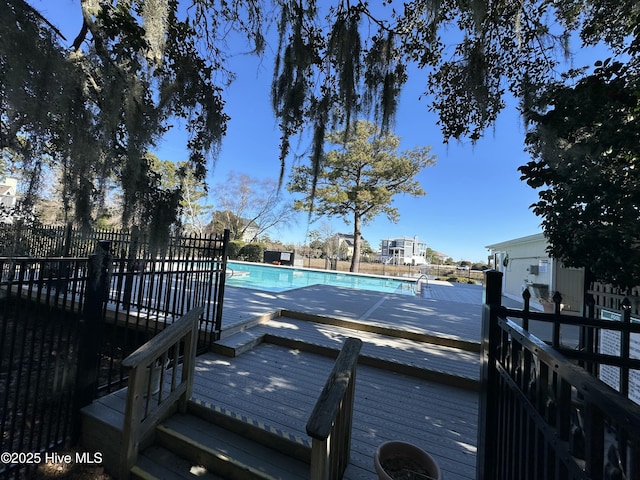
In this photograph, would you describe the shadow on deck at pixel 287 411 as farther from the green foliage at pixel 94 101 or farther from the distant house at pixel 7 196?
the distant house at pixel 7 196

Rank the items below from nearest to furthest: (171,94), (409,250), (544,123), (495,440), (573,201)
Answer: (495,440) → (171,94) → (544,123) → (573,201) → (409,250)

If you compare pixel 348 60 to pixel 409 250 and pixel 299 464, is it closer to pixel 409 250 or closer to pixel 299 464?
pixel 299 464

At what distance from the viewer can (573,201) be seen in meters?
2.90

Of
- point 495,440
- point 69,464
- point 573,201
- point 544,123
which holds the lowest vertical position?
point 69,464

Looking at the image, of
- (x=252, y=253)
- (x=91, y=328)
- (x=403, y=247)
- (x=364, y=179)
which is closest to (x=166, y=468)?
(x=91, y=328)

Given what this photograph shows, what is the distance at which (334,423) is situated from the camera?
1599 mm

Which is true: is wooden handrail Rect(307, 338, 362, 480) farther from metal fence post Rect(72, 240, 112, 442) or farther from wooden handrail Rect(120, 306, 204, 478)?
metal fence post Rect(72, 240, 112, 442)

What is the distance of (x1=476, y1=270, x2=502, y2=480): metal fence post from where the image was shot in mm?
1392

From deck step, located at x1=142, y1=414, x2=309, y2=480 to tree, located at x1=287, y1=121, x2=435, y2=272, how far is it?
13.9 metres

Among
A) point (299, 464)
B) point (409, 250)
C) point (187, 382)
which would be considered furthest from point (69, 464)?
point (409, 250)

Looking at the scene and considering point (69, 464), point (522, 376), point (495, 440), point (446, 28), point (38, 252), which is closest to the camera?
point (522, 376)

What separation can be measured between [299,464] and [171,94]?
10.1ft

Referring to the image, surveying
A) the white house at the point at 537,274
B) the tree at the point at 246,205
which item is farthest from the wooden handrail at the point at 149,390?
the tree at the point at 246,205

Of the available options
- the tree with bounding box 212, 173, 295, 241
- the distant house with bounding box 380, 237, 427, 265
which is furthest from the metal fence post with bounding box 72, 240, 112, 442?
the distant house with bounding box 380, 237, 427, 265
